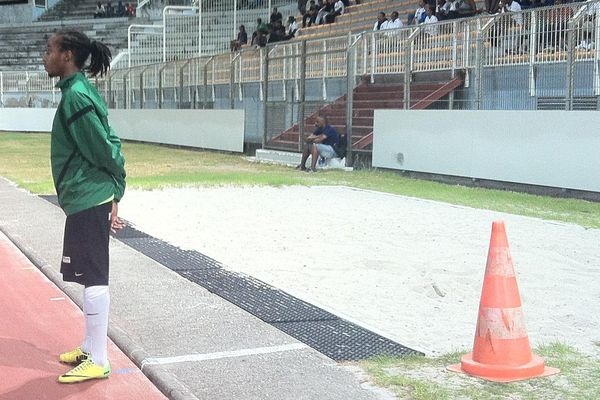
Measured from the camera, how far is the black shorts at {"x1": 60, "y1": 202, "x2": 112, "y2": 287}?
5027mm

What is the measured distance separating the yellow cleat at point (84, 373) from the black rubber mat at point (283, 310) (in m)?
1.37

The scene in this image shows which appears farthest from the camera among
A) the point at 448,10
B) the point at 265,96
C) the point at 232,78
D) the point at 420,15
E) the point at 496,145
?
the point at 232,78

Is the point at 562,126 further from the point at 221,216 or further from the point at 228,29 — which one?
the point at 228,29

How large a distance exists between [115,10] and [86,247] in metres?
53.6

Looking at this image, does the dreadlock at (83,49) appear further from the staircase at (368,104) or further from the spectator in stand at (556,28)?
the staircase at (368,104)

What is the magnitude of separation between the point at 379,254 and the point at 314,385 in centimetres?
463

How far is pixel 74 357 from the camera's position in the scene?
541cm

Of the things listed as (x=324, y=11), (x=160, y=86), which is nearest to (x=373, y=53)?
(x=324, y=11)

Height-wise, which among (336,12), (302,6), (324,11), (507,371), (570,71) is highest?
(302,6)

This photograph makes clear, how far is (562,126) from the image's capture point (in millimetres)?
15359

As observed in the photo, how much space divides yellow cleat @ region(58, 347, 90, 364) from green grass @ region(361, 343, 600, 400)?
5.46ft

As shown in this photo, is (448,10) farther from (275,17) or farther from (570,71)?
(275,17)

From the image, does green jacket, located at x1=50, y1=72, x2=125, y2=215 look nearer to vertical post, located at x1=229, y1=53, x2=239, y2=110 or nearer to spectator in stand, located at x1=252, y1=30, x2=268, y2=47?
vertical post, located at x1=229, y1=53, x2=239, y2=110

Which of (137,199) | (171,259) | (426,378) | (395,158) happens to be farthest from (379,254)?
(395,158)
